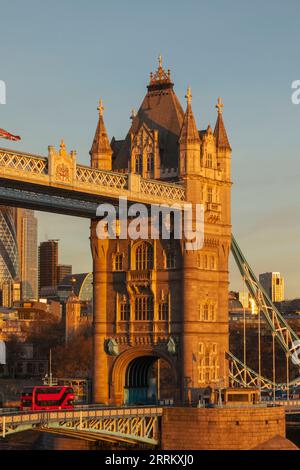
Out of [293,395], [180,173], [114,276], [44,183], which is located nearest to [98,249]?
[114,276]

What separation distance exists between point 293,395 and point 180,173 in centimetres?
3326

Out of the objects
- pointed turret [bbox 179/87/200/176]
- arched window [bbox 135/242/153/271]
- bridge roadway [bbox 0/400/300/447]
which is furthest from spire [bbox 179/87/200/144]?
bridge roadway [bbox 0/400/300/447]

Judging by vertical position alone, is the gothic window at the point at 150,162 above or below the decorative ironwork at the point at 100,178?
above

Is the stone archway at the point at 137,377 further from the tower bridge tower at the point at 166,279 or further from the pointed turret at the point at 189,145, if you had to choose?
the pointed turret at the point at 189,145

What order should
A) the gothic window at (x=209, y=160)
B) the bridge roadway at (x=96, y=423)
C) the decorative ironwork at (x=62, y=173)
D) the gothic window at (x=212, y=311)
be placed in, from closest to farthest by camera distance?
the bridge roadway at (x=96, y=423)
the decorative ironwork at (x=62, y=173)
the gothic window at (x=212, y=311)
the gothic window at (x=209, y=160)

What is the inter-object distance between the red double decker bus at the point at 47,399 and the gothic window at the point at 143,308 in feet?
34.2

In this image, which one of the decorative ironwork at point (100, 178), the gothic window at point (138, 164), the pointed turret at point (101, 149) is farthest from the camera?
the pointed turret at point (101, 149)

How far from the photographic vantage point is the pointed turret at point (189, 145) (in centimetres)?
12269

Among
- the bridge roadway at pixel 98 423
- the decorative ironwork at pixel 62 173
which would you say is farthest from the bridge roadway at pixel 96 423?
the decorative ironwork at pixel 62 173

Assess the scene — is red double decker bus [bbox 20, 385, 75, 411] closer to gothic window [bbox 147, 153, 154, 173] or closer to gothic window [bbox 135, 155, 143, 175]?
gothic window [bbox 135, 155, 143, 175]

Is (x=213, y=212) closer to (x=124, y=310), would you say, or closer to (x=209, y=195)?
(x=209, y=195)

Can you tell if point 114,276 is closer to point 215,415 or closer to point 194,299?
point 194,299

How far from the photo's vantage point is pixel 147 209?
121812 mm

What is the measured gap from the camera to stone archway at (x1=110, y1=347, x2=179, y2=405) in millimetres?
123438
